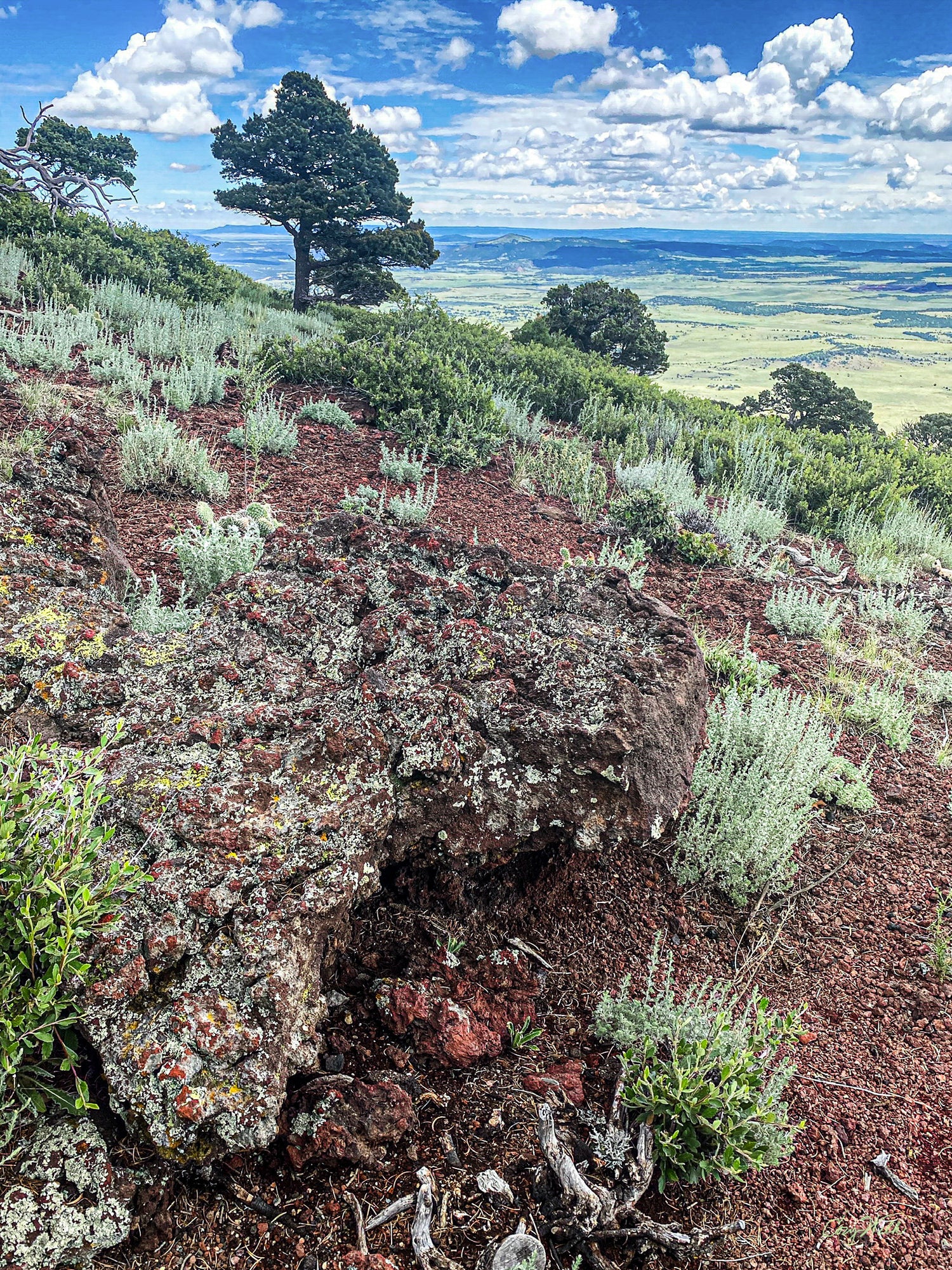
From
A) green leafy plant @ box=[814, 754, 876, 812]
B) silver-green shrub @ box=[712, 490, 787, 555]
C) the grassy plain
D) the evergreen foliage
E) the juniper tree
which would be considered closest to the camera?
green leafy plant @ box=[814, 754, 876, 812]

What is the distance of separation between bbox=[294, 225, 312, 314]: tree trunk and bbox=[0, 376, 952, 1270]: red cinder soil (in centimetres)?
1940

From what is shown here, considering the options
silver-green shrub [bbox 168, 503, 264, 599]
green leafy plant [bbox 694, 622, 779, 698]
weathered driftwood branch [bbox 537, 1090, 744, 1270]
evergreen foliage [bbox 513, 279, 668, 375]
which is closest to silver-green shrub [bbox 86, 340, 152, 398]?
silver-green shrub [bbox 168, 503, 264, 599]

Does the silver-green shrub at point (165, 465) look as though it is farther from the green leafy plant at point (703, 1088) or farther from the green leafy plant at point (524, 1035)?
the green leafy plant at point (703, 1088)

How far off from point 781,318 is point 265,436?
404ft

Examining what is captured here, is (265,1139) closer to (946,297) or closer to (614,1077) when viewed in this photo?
(614,1077)

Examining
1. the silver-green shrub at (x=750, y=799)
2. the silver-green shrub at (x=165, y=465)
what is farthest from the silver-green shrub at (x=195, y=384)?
the silver-green shrub at (x=750, y=799)

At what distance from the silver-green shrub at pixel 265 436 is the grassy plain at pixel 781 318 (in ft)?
52.2

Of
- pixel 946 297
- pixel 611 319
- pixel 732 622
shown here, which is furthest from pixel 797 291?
pixel 732 622

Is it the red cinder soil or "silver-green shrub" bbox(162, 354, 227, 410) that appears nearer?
the red cinder soil

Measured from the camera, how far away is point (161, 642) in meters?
2.90

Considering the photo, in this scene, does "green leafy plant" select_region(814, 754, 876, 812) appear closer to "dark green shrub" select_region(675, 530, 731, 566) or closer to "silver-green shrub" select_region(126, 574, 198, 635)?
"dark green shrub" select_region(675, 530, 731, 566)

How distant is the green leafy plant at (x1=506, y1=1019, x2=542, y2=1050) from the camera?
7.91 ft

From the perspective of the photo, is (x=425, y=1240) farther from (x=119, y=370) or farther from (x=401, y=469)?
(x=119, y=370)

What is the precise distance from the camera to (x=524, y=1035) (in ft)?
7.98
